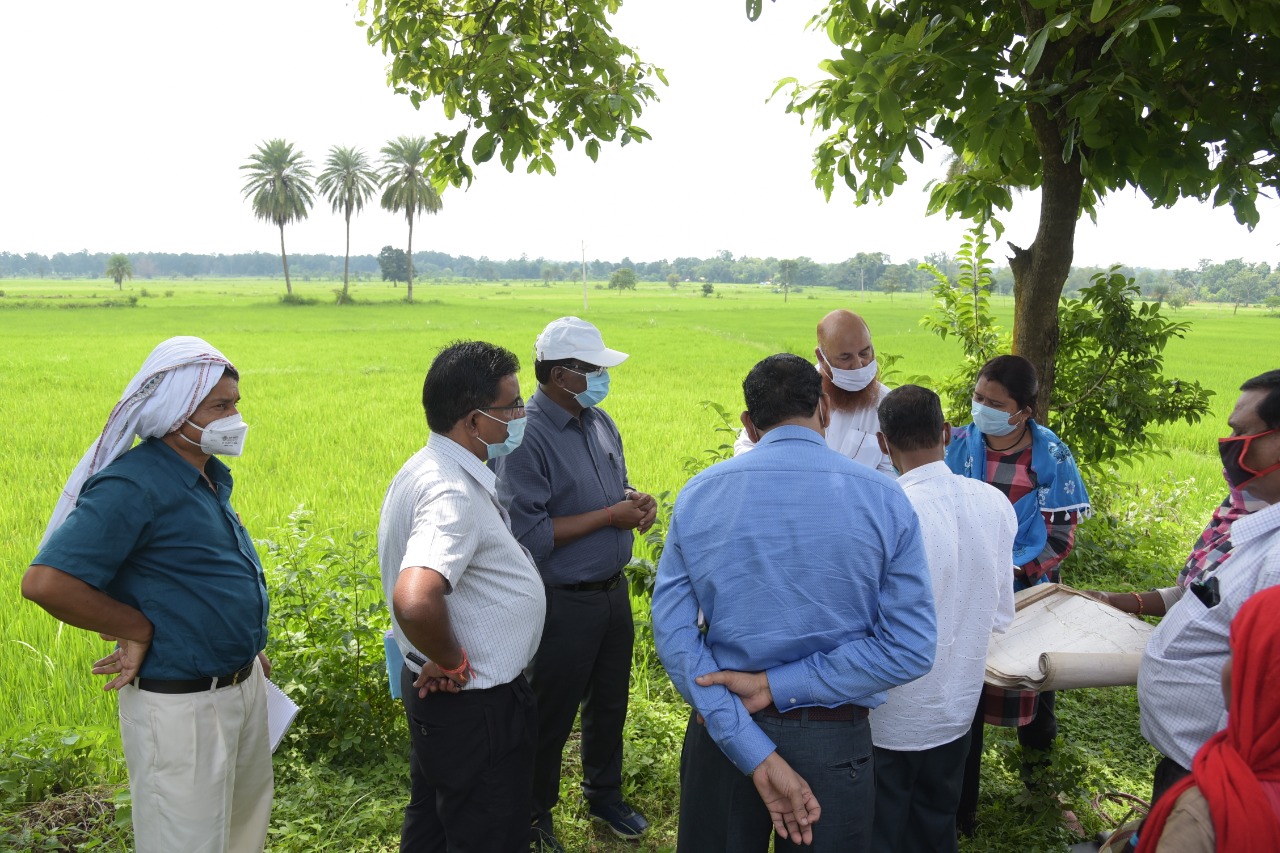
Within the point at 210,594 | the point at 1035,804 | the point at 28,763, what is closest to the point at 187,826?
the point at 210,594

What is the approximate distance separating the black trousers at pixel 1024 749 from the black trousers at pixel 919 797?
0.54 meters

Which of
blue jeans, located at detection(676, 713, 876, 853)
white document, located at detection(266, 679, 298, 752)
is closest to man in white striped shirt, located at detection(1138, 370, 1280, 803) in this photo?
blue jeans, located at detection(676, 713, 876, 853)

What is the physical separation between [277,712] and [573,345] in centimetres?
154

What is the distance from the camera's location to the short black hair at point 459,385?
2322 millimetres

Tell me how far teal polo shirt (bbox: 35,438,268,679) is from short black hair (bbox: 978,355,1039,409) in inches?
104

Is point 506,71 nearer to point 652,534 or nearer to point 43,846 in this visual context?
point 652,534

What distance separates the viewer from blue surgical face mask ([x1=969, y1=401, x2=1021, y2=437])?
3102 millimetres

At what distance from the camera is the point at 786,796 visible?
1827mm

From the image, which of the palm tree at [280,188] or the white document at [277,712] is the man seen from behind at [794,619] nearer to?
the white document at [277,712]

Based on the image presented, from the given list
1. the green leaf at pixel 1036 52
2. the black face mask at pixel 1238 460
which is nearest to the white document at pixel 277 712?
the black face mask at pixel 1238 460

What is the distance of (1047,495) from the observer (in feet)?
10.2

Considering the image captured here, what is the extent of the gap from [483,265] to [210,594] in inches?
5672

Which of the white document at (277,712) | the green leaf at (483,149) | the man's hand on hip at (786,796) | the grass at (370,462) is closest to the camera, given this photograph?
the man's hand on hip at (786,796)

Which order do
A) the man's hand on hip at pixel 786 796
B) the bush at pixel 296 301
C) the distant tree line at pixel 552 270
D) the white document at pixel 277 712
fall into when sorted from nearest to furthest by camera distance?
the man's hand on hip at pixel 786 796 < the white document at pixel 277 712 < the bush at pixel 296 301 < the distant tree line at pixel 552 270
